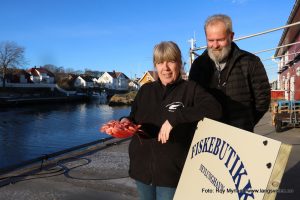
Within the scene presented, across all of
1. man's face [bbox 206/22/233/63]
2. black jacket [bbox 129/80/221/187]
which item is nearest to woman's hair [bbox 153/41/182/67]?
black jacket [bbox 129/80/221/187]

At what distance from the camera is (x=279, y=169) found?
6.06 ft

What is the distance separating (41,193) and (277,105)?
10925 millimetres

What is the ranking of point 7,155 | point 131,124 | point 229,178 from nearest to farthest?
1. point 229,178
2. point 131,124
3. point 7,155

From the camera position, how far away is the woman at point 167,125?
2432mm

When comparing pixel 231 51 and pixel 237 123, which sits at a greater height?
pixel 231 51

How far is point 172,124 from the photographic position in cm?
243

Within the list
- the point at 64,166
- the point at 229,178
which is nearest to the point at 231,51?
the point at 229,178

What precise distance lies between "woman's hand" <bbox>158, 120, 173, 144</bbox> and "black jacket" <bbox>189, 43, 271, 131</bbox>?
60 centimetres

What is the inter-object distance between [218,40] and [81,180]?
3829mm

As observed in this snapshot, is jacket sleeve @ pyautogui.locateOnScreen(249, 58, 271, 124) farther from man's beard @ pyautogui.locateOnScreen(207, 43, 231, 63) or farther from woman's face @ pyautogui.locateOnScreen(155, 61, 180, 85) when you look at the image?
woman's face @ pyautogui.locateOnScreen(155, 61, 180, 85)

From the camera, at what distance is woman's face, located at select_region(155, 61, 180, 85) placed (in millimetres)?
2586

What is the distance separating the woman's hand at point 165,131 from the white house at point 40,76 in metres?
115

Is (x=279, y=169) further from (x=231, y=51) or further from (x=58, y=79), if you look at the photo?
(x=58, y=79)

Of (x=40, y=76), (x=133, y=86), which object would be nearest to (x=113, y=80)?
(x=133, y=86)
